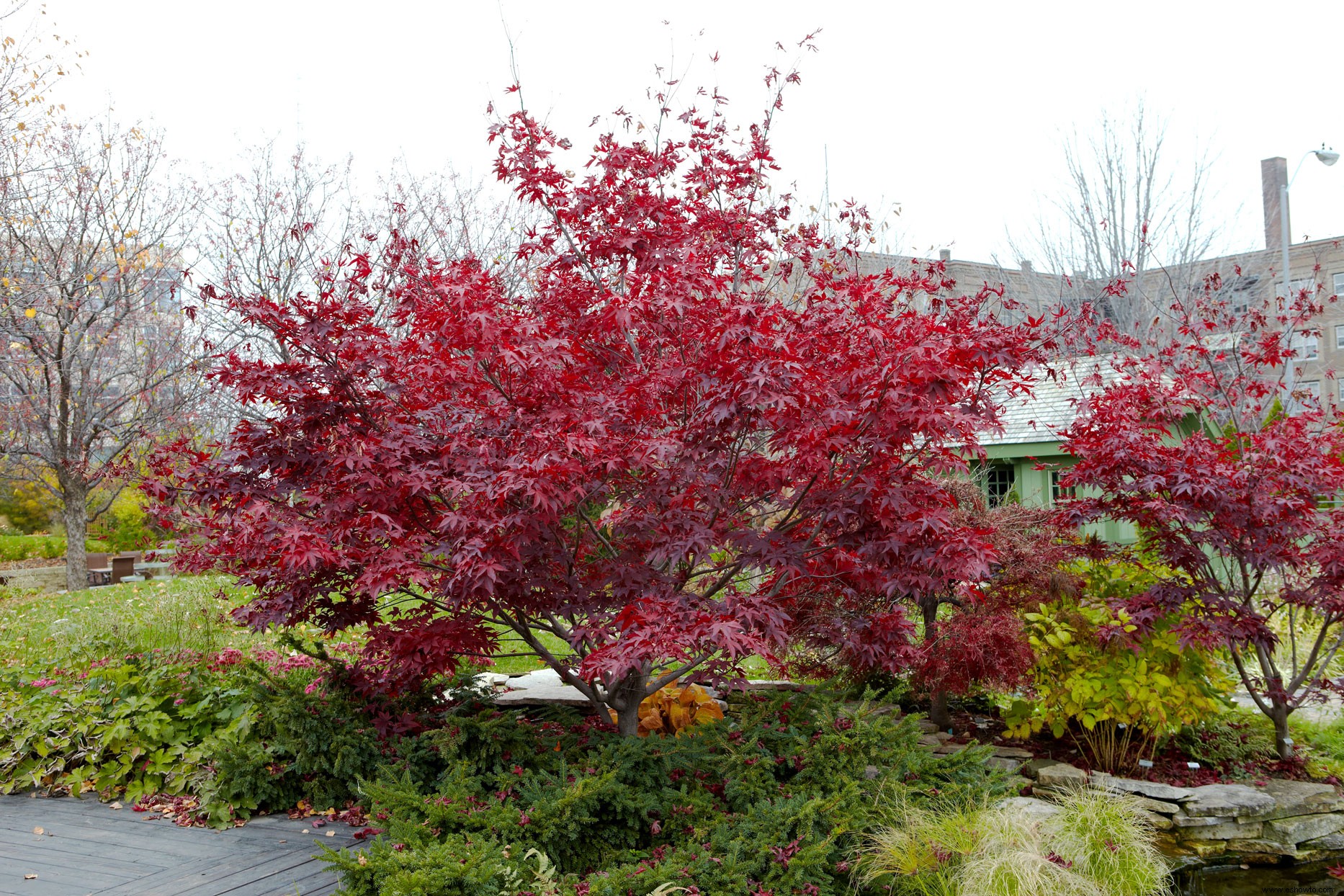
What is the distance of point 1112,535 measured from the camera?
12219mm

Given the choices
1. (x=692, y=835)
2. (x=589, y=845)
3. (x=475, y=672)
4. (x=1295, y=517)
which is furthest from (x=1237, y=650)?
(x=475, y=672)

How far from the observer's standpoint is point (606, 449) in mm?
3818

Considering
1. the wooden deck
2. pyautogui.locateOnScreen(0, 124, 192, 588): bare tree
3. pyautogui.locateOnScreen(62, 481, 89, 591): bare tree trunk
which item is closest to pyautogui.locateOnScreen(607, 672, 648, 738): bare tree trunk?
the wooden deck

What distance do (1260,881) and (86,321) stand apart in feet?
48.5

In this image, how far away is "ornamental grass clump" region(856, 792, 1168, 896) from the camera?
3596 mm

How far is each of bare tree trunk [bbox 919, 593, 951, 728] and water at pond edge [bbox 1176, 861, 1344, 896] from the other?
1.59 m

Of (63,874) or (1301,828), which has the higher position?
(63,874)

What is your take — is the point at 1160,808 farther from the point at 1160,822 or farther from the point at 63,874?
the point at 63,874

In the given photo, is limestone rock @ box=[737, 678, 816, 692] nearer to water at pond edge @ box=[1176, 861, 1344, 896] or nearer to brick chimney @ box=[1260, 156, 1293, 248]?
water at pond edge @ box=[1176, 861, 1344, 896]

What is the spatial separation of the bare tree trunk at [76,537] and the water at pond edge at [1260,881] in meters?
15.4

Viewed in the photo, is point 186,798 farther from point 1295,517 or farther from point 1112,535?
point 1112,535

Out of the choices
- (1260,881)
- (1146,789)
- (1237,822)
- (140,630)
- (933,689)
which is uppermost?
(140,630)

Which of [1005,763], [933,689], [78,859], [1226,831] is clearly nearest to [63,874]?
[78,859]

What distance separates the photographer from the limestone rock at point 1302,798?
5.09m
